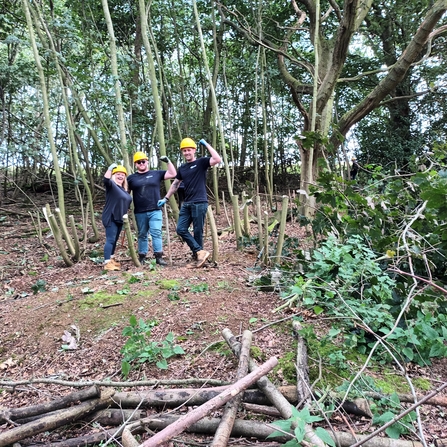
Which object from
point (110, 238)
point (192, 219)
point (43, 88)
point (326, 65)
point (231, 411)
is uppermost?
point (326, 65)

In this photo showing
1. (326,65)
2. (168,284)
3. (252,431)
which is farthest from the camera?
(326,65)

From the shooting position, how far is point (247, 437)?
5.77 feet

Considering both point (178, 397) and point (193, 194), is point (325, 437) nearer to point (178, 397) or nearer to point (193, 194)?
point (178, 397)

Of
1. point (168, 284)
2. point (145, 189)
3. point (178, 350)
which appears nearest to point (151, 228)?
point (145, 189)

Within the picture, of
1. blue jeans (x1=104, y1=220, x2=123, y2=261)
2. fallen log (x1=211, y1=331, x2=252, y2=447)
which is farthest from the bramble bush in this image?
blue jeans (x1=104, y1=220, x2=123, y2=261)

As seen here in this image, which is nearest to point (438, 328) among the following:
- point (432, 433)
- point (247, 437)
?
point (432, 433)

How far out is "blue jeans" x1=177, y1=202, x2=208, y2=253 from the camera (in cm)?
455

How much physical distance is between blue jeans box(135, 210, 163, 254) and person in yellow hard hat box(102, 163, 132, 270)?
26cm

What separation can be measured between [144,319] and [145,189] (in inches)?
88.5

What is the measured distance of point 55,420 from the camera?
1840 millimetres

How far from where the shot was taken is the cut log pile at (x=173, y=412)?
1679 mm

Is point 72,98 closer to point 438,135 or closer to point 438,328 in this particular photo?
point 438,328

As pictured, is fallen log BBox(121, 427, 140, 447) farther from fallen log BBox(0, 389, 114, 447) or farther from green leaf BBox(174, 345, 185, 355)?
green leaf BBox(174, 345, 185, 355)

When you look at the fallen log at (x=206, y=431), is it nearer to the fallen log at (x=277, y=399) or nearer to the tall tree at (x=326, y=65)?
the fallen log at (x=277, y=399)
